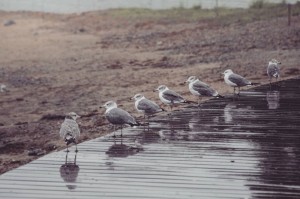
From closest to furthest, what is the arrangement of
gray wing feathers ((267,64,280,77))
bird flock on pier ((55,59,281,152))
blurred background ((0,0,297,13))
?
bird flock on pier ((55,59,281,152))
gray wing feathers ((267,64,280,77))
blurred background ((0,0,297,13))

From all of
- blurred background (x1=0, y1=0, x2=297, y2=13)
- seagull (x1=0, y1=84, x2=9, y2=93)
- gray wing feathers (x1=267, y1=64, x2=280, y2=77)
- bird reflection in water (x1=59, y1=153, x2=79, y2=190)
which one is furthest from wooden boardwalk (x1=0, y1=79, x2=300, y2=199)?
blurred background (x1=0, y1=0, x2=297, y2=13)

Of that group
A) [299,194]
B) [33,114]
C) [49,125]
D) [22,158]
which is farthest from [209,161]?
[33,114]

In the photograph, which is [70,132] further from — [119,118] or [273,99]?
[273,99]

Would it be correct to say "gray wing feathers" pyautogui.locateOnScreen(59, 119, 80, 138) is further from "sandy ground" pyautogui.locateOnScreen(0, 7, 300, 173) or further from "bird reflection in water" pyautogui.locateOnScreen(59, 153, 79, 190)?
"sandy ground" pyautogui.locateOnScreen(0, 7, 300, 173)

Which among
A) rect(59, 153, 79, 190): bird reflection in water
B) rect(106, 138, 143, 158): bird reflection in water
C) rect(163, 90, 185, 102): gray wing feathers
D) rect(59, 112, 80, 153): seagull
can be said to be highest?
rect(163, 90, 185, 102): gray wing feathers

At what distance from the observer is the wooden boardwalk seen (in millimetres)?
7758

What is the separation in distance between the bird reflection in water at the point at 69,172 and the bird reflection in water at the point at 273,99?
4.87 m

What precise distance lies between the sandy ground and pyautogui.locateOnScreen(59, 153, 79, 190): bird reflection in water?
138 inches

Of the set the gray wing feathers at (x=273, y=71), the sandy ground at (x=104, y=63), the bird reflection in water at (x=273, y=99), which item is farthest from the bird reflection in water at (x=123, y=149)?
the gray wing feathers at (x=273, y=71)

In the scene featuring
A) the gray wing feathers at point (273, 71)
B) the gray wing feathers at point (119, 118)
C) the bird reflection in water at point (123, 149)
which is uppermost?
the gray wing feathers at point (273, 71)

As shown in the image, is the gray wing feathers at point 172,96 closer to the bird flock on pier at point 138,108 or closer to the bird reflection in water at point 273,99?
the bird flock on pier at point 138,108

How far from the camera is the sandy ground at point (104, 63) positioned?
16009 millimetres

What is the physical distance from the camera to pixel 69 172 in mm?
8664

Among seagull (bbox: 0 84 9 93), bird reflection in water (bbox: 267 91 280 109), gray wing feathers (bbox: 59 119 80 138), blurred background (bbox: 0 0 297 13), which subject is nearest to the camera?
gray wing feathers (bbox: 59 119 80 138)
